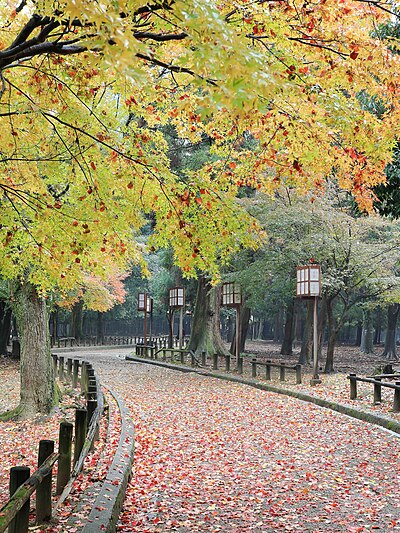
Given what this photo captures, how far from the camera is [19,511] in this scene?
12.9ft

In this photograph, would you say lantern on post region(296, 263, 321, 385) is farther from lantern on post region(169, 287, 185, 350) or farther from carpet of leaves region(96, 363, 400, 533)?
lantern on post region(169, 287, 185, 350)

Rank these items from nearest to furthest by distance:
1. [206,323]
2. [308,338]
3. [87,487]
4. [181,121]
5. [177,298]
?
1. [87,487]
2. [181,121]
3. [308,338]
4. [206,323]
5. [177,298]

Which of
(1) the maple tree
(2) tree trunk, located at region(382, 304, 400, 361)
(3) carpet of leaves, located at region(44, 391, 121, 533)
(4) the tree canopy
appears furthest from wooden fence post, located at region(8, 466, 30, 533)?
(2) tree trunk, located at region(382, 304, 400, 361)

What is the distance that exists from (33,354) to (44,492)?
29.9ft

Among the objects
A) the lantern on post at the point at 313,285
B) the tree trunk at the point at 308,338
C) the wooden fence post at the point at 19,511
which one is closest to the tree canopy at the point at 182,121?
the wooden fence post at the point at 19,511

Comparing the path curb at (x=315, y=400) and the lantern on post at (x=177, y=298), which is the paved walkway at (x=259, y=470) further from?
the lantern on post at (x=177, y=298)

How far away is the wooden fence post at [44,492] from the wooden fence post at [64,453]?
671mm

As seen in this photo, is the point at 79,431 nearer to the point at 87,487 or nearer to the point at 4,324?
the point at 87,487

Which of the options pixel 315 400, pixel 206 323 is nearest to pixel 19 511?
pixel 315 400

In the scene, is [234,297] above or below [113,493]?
above

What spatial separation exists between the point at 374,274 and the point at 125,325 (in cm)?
5383

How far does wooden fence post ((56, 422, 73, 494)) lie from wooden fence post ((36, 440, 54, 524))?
671 millimetres

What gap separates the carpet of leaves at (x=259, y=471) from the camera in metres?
6.08

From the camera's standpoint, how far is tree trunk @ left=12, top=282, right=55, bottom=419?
13742 mm
